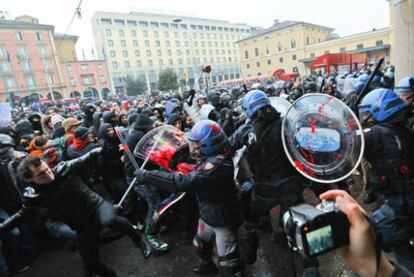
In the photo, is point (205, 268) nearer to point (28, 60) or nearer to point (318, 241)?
point (318, 241)

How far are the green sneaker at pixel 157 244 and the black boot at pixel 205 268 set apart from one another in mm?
713

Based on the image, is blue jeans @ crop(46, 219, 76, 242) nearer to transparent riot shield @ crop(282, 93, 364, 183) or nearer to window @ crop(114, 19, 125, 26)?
transparent riot shield @ crop(282, 93, 364, 183)

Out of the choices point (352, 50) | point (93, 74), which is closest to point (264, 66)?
point (352, 50)

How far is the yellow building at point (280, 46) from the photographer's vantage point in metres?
55.6

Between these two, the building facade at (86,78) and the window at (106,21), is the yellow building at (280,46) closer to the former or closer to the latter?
the window at (106,21)

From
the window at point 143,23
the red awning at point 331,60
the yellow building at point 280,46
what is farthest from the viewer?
the window at point 143,23

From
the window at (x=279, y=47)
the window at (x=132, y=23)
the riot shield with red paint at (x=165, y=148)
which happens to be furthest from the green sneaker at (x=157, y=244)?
the window at (x=132, y=23)

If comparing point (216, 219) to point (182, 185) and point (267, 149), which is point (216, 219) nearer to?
point (182, 185)

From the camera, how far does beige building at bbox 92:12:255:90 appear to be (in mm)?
65438

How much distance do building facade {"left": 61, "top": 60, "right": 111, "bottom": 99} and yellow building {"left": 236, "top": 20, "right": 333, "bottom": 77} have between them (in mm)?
35935

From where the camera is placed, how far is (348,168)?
216cm

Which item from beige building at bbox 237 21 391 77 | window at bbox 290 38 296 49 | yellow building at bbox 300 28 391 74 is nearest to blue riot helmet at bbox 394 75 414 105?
yellow building at bbox 300 28 391 74

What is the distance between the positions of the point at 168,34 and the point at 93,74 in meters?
28.0

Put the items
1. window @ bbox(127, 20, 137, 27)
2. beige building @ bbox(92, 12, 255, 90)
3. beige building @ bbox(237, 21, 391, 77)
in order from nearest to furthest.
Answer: beige building @ bbox(237, 21, 391, 77), beige building @ bbox(92, 12, 255, 90), window @ bbox(127, 20, 137, 27)
